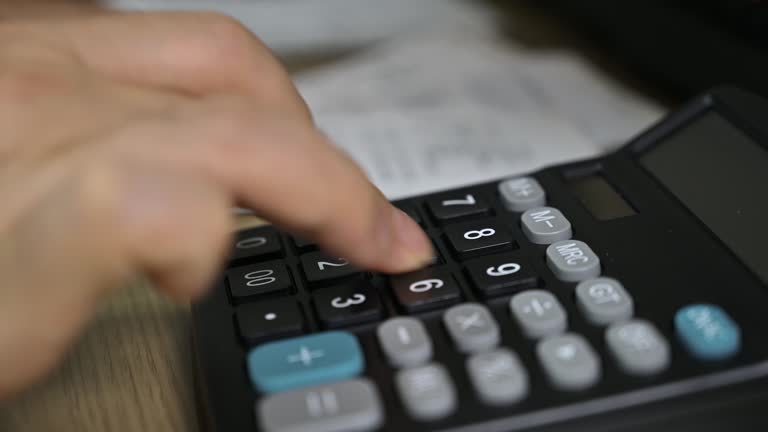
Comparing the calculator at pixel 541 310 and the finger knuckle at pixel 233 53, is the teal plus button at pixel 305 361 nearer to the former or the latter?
the calculator at pixel 541 310

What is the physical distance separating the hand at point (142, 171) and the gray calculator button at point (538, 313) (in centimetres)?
4

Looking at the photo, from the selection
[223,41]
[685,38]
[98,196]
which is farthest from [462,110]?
[98,196]

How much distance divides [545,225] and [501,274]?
0.04 meters

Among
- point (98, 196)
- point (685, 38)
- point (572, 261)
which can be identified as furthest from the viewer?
point (685, 38)

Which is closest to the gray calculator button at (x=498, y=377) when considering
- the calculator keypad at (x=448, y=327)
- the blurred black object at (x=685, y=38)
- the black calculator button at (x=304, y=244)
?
the calculator keypad at (x=448, y=327)

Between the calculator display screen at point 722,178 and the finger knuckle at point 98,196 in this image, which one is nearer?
the finger knuckle at point 98,196

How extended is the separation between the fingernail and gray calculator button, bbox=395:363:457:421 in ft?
0.18

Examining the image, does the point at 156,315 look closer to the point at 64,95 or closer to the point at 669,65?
the point at 64,95

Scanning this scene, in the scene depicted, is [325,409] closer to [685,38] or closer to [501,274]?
[501,274]

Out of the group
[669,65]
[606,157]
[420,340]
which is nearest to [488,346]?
[420,340]

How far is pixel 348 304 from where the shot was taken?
1.06ft

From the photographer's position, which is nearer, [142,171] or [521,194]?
[142,171]

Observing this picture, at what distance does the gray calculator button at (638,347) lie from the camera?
0.92ft

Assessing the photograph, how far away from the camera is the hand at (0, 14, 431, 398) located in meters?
0.23
